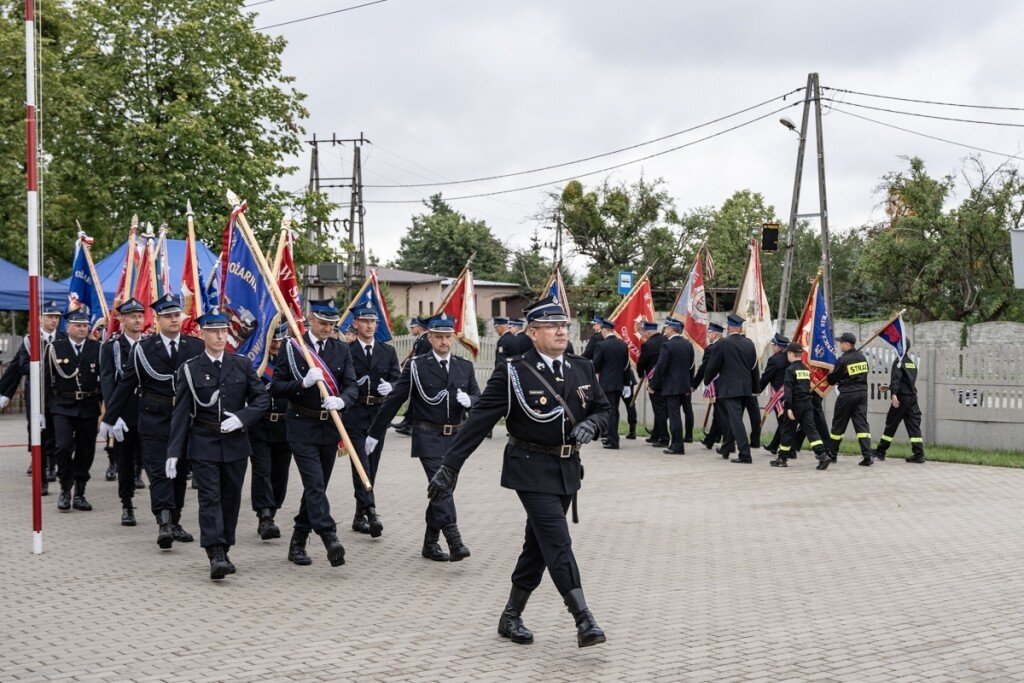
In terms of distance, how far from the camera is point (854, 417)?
1650cm

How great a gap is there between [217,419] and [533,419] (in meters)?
3.08

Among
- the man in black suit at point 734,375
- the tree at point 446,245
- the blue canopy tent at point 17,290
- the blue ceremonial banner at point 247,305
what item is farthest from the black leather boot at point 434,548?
the tree at point 446,245

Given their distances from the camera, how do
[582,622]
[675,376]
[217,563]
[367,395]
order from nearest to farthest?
[582,622]
[217,563]
[367,395]
[675,376]

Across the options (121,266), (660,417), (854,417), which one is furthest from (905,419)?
(121,266)

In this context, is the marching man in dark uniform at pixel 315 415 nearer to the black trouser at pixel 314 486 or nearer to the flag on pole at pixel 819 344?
the black trouser at pixel 314 486

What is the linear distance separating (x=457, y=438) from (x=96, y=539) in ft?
16.0

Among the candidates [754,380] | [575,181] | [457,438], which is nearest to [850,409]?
[754,380]

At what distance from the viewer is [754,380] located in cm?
1744

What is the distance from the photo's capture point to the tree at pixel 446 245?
82688mm

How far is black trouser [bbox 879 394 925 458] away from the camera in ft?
55.2

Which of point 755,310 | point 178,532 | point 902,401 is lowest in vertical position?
point 178,532

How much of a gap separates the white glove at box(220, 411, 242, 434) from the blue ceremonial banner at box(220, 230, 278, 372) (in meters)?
1.33

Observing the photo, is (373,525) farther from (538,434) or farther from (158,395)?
(538,434)

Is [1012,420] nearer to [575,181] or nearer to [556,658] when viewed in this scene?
[556,658]
